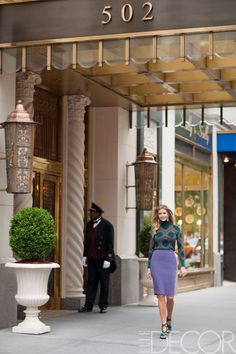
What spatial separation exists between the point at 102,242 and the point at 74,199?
1314 mm

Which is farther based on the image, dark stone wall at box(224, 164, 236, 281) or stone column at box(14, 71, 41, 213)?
dark stone wall at box(224, 164, 236, 281)

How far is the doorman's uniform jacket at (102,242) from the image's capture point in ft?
45.1

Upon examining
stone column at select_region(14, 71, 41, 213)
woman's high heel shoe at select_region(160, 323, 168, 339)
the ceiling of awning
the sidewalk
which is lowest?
the sidewalk

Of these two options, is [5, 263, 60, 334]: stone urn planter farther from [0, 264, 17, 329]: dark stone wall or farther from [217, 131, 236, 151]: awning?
[217, 131, 236, 151]: awning

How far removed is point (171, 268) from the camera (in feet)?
34.8

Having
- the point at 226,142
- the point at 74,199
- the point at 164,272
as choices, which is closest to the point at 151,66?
the point at 74,199

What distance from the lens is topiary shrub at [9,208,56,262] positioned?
34.4ft

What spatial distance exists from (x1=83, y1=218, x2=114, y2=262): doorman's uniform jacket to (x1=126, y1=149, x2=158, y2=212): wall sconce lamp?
213 centimetres

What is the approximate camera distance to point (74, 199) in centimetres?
1468

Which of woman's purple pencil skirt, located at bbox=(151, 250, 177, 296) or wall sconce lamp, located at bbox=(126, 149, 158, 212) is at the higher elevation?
wall sconce lamp, located at bbox=(126, 149, 158, 212)

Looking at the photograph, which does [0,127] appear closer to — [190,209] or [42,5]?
[42,5]

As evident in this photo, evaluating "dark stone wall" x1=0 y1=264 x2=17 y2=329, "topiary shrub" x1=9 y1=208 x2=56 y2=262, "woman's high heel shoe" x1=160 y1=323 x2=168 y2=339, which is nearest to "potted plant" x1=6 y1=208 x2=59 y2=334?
"topiary shrub" x1=9 y1=208 x2=56 y2=262

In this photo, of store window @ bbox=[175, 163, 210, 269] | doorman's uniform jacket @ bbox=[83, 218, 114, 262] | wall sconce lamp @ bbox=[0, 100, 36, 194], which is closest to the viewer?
wall sconce lamp @ bbox=[0, 100, 36, 194]

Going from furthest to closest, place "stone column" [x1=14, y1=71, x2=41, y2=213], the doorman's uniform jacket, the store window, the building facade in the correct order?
1. the store window
2. the doorman's uniform jacket
3. "stone column" [x1=14, y1=71, x2=41, y2=213]
4. the building facade
